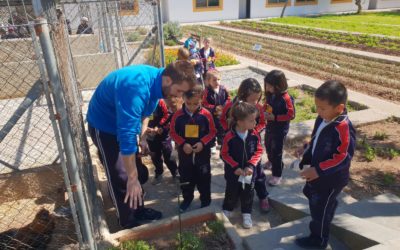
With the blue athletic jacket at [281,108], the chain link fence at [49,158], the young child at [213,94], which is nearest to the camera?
the chain link fence at [49,158]

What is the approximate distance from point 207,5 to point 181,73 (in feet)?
77.8

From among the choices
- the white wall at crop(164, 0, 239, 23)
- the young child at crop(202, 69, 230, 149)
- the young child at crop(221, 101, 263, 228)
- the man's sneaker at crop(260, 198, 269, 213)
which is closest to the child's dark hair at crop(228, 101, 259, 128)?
the young child at crop(221, 101, 263, 228)

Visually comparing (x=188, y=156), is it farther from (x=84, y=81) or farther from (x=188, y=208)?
(x=84, y=81)

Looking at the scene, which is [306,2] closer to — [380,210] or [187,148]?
[380,210]

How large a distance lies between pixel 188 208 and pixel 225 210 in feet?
1.55

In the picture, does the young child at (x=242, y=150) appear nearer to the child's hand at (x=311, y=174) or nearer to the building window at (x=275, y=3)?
the child's hand at (x=311, y=174)

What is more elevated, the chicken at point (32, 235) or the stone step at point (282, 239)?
the stone step at point (282, 239)

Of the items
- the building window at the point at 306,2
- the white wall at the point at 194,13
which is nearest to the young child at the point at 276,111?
the white wall at the point at 194,13

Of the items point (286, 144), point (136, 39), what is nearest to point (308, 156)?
point (286, 144)

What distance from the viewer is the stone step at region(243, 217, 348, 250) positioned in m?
3.00

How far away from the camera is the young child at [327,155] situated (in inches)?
102

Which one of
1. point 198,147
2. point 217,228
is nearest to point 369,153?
point 198,147

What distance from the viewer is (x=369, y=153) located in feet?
16.7

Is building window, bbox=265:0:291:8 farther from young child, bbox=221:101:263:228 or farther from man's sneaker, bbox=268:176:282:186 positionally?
young child, bbox=221:101:263:228
